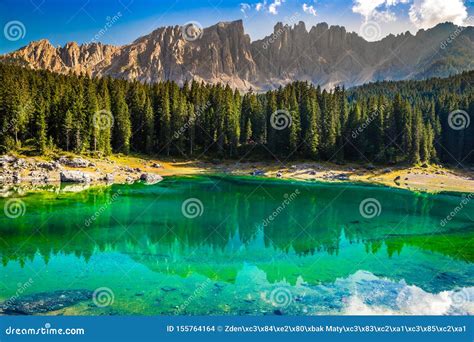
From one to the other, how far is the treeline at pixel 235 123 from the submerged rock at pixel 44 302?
1983 inches

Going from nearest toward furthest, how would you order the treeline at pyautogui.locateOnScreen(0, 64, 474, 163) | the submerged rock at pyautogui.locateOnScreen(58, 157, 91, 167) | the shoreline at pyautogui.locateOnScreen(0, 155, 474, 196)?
the shoreline at pyautogui.locateOnScreen(0, 155, 474, 196) → the submerged rock at pyautogui.locateOnScreen(58, 157, 91, 167) → the treeline at pyautogui.locateOnScreen(0, 64, 474, 163)

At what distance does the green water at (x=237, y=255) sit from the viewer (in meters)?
17.1

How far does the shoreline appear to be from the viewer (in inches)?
2045

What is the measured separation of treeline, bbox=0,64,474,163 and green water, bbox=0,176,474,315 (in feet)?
89.8

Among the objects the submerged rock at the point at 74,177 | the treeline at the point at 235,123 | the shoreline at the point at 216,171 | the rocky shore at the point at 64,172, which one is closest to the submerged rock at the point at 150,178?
the rocky shore at the point at 64,172

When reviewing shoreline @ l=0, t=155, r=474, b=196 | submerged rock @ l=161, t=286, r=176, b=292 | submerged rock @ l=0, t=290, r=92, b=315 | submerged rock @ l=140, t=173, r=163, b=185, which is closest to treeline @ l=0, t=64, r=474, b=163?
shoreline @ l=0, t=155, r=474, b=196

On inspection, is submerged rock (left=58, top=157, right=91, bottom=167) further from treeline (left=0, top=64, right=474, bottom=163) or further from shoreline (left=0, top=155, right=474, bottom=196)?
treeline (left=0, top=64, right=474, bottom=163)

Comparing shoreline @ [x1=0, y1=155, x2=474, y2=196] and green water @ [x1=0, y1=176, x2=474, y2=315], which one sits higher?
shoreline @ [x1=0, y1=155, x2=474, y2=196]

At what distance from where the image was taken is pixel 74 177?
5344 centimetres

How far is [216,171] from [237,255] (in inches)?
1858

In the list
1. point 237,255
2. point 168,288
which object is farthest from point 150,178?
point 168,288

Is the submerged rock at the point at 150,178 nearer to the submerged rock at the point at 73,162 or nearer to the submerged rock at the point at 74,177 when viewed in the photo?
the submerged rock at the point at 74,177

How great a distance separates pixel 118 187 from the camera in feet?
163

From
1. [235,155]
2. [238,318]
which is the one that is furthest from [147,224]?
[235,155]
